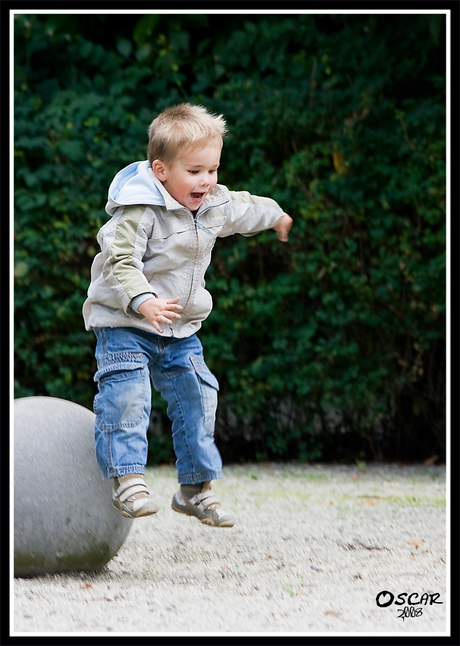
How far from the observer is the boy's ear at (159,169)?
368 cm

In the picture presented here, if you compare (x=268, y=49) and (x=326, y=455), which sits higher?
(x=268, y=49)

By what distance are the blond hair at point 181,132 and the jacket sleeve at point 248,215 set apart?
434 millimetres

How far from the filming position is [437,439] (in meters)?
7.13

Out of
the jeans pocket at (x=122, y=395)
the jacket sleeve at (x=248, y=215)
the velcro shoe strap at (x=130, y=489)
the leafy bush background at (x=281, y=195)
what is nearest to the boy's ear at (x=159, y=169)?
the jacket sleeve at (x=248, y=215)

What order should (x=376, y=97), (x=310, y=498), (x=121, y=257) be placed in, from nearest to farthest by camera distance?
(x=121, y=257), (x=310, y=498), (x=376, y=97)

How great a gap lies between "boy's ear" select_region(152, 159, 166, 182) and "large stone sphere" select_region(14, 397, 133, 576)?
1218mm

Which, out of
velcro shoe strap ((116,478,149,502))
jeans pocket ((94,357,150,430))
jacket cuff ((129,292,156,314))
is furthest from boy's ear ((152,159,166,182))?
velcro shoe strap ((116,478,149,502))

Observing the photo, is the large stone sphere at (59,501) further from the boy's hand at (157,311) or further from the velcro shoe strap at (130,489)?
the boy's hand at (157,311)

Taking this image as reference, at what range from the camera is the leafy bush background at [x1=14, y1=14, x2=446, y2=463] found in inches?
262

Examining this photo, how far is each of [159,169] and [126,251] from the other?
1.40 feet

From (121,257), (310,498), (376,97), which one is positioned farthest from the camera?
(376,97)

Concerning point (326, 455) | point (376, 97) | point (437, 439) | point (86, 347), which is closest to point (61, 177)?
point (86, 347)

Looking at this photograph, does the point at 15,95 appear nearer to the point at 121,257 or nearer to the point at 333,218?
the point at 333,218

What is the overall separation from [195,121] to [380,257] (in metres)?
3.52
